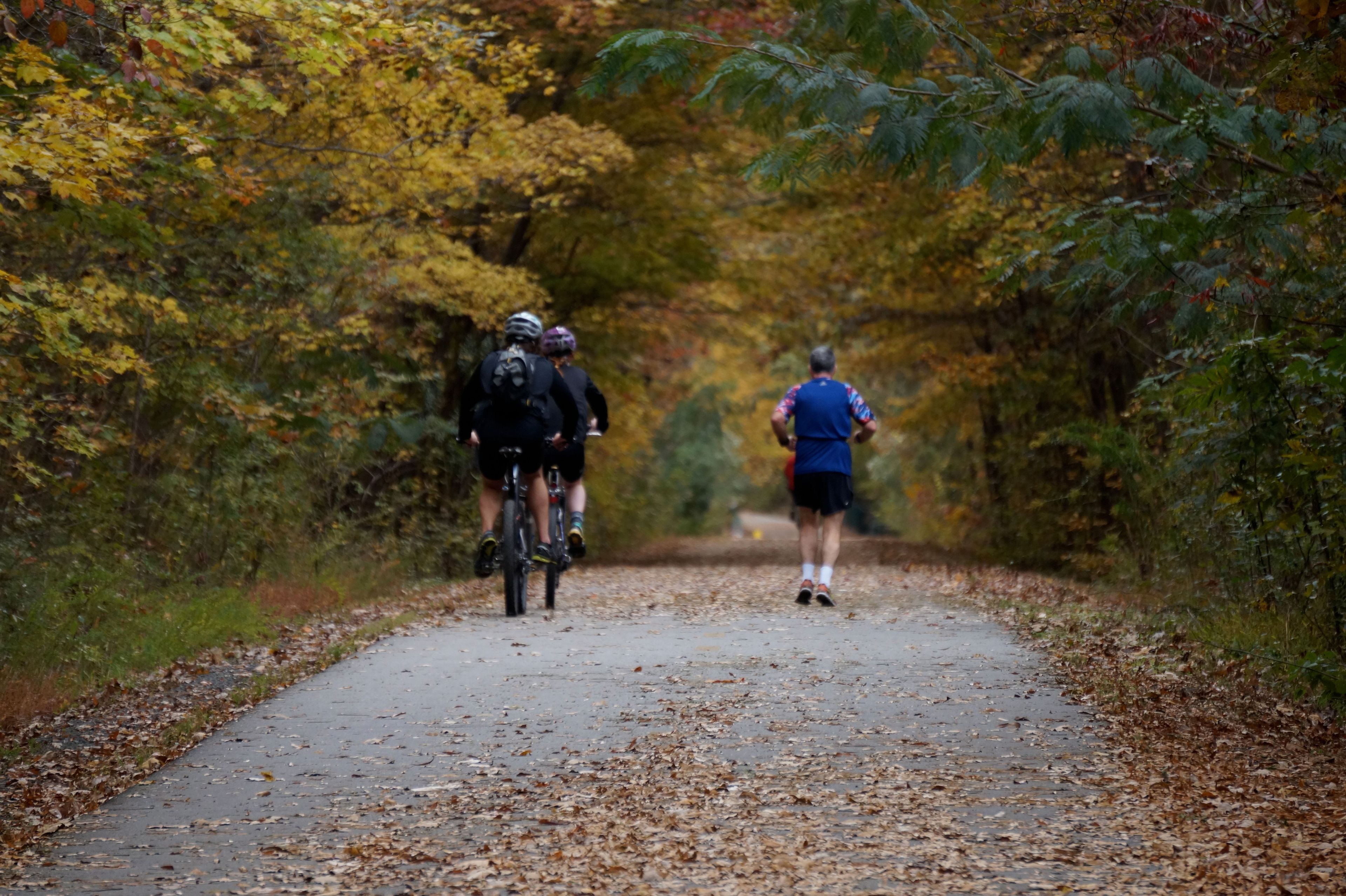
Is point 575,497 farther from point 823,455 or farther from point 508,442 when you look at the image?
point 823,455

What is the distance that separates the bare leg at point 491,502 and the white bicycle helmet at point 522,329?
1132 mm

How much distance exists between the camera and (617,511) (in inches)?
1222

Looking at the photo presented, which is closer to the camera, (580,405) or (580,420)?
(580,420)

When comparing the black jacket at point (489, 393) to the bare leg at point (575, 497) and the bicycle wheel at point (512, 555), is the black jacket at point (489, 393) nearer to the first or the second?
the bicycle wheel at point (512, 555)

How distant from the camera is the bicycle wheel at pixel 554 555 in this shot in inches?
502

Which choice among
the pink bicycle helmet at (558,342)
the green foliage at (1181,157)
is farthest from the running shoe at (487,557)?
the green foliage at (1181,157)

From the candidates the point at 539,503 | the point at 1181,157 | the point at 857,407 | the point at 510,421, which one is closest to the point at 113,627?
the point at 510,421

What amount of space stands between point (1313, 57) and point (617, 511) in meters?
24.7

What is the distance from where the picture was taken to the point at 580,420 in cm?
1348

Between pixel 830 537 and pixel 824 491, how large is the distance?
40cm

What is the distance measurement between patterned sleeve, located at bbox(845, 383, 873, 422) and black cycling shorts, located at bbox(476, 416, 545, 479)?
2.39m

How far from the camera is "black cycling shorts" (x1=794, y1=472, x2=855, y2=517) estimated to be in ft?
44.2

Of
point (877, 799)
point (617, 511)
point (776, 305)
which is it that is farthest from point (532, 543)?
point (617, 511)

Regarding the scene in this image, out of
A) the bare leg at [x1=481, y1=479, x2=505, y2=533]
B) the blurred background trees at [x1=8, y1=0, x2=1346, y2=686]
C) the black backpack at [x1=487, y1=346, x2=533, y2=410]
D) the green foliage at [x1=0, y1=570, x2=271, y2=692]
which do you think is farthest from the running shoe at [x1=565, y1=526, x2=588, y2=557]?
the green foliage at [x1=0, y1=570, x2=271, y2=692]
